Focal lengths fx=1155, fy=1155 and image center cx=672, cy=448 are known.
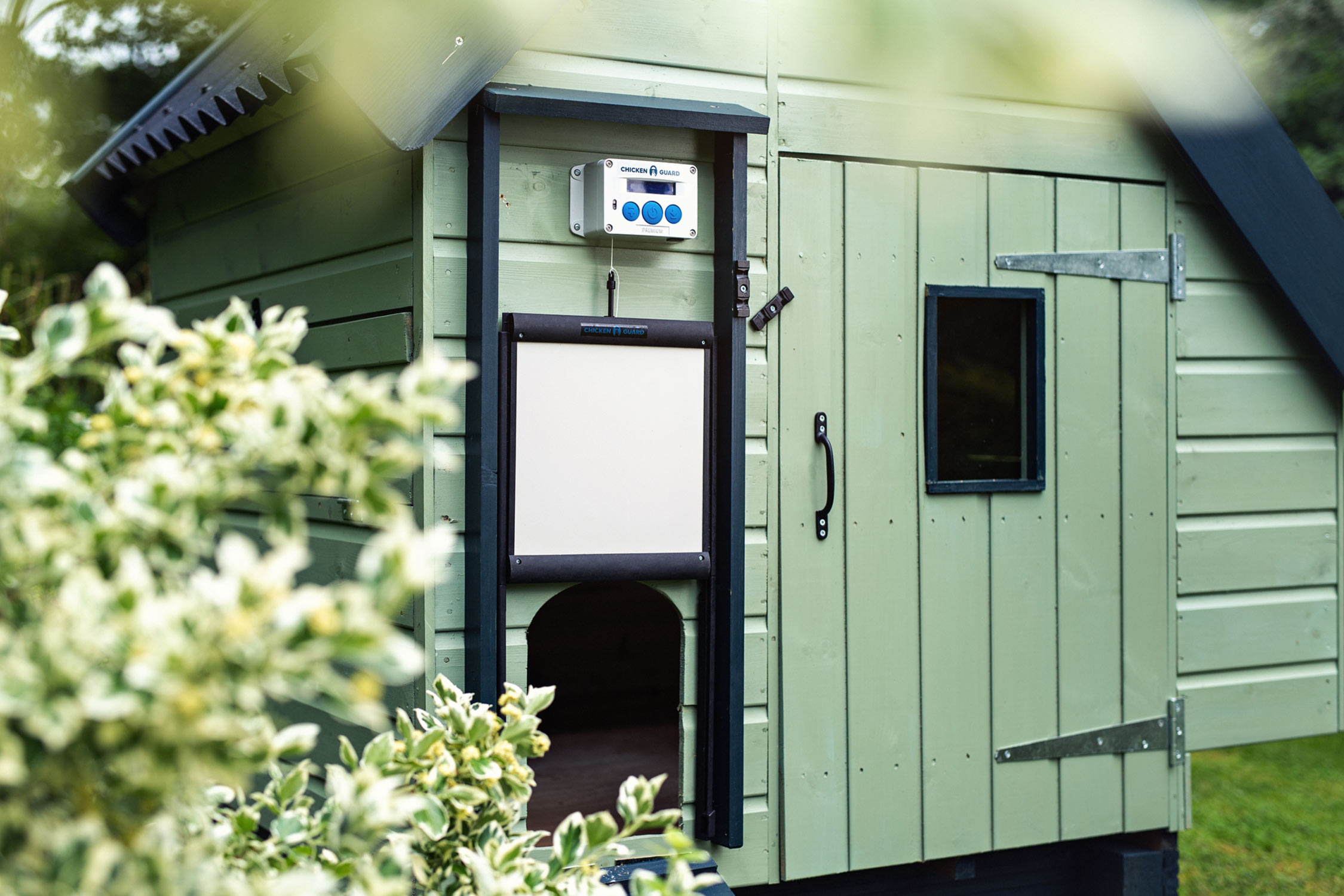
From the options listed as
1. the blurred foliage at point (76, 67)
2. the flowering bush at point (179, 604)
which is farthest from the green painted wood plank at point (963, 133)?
the blurred foliage at point (76, 67)

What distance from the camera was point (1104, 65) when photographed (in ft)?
10.9

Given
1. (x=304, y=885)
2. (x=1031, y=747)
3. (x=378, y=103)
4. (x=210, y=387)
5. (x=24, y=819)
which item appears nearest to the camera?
(x=24, y=819)

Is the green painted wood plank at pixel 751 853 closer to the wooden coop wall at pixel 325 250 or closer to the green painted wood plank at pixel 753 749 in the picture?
the green painted wood plank at pixel 753 749

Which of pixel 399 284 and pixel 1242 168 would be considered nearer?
pixel 399 284

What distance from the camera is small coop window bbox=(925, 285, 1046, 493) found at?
3.17m

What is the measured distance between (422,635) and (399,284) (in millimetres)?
813

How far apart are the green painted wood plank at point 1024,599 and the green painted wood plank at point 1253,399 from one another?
0.52 metres

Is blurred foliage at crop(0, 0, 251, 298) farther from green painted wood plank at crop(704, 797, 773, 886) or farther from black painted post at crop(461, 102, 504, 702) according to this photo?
green painted wood plank at crop(704, 797, 773, 886)

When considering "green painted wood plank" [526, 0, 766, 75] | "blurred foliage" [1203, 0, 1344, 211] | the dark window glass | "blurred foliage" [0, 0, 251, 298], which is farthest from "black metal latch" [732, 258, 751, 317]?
"blurred foliage" [1203, 0, 1344, 211]

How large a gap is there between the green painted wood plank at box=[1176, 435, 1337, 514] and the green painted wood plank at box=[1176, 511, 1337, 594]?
4 centimetres

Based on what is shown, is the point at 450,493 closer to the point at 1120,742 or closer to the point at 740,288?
the point at 740,288

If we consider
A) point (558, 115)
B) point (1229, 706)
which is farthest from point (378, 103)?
point (1229, 706)

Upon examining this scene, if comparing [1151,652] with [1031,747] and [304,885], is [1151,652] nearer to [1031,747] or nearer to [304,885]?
[1031,747]

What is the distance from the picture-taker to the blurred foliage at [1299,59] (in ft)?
25.9
